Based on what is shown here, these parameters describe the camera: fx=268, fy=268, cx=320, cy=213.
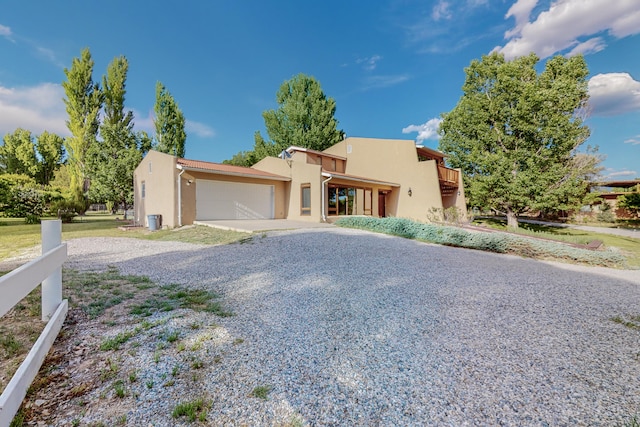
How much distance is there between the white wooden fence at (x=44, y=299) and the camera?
1.55 meters

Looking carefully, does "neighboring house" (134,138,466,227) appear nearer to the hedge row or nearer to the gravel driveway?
the hedge row

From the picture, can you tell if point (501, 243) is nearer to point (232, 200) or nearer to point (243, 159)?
point (232, 200)

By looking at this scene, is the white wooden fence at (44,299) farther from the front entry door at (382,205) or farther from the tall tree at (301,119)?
the tall tree at (301,119)

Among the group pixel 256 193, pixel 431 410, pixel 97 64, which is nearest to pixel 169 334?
pixel 431 410

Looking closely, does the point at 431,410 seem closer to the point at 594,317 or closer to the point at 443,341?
the point at 443,341

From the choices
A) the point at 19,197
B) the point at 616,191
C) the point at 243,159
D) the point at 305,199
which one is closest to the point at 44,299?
the point at 305,199

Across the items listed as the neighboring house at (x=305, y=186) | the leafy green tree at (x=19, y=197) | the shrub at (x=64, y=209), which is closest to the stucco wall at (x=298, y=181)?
the neighboring house at (x=305, y=186)

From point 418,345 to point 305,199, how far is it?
13230 millimetres

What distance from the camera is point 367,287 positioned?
4434 mm

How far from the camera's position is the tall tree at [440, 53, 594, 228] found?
15883mm

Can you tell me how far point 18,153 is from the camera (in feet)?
111

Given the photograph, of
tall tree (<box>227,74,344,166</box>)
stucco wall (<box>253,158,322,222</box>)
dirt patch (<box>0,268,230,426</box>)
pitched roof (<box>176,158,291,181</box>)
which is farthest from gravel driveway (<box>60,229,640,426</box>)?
tall tree (<box>227,74,344,166</box>)

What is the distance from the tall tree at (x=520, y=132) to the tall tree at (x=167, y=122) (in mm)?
24834

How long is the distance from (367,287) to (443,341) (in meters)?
1.75
